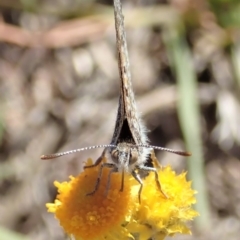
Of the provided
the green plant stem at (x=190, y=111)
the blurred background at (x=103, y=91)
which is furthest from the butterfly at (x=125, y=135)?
the blurred background at (x=103, y=91)

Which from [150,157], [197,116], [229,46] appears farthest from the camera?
[229,46]

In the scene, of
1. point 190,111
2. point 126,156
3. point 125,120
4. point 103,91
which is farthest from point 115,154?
point 103,91

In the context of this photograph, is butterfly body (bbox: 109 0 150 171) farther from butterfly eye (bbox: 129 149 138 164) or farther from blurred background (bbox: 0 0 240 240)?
blurred background (bbox: 0 0 240 240)

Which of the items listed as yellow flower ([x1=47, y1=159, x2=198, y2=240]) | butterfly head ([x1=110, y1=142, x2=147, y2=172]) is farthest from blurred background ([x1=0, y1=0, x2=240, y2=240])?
butterfly head ([x1=110, y1=142, x2=147, y2=172])

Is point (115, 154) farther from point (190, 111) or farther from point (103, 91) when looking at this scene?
point (103, 91)

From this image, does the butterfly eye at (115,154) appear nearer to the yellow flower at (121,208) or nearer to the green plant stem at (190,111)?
the yellow flower at (121,208)

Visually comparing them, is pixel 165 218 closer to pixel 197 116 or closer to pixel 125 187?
pixel 125 187

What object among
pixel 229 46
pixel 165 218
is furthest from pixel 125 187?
pixel 229 46
